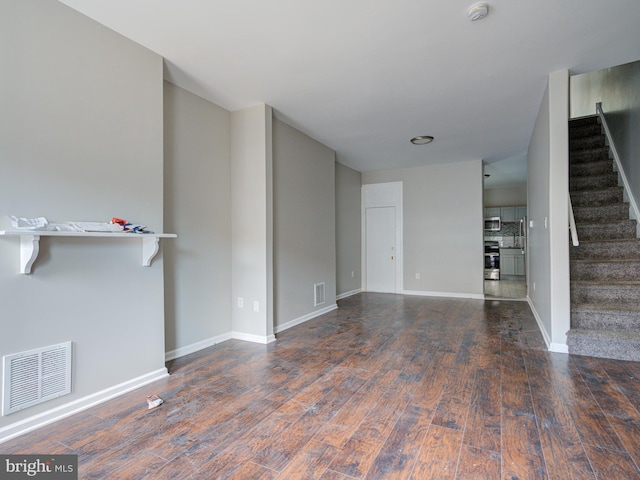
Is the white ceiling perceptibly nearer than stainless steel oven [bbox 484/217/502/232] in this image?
Yes

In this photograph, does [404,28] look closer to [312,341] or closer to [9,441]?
[312,341]

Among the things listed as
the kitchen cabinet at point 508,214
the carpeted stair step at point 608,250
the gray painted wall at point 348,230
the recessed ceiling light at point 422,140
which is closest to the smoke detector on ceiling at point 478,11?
the recessed ceiling light at point 422,140

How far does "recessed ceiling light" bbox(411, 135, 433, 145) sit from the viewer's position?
471 centimetres

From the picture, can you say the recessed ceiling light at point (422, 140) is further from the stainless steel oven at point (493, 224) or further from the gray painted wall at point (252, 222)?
the stainless steel oven at point (493, 224)

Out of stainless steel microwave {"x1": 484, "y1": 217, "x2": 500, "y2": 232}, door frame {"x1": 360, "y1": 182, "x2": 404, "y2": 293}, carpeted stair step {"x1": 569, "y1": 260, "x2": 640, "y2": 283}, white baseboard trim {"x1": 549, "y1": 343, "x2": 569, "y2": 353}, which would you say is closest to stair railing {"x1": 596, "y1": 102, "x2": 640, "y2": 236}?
carpeted stair step {"x1": 569, "y1": 260, "x2": 640, "y2": 283}

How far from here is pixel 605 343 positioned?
2889 mm

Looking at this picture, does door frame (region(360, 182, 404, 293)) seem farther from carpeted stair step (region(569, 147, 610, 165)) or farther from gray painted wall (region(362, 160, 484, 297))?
carpeted stair step (region(569, 147, 610, 165))

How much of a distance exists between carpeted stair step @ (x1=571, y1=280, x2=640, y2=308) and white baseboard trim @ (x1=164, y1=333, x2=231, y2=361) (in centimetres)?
368

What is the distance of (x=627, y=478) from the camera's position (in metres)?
1.44

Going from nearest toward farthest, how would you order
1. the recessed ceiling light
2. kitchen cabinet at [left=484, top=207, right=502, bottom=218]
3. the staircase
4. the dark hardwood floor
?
the dark hardwood floor, the staircase, the recessed ceiling light, kitchen cabinet at [left=484, top=207, right=502, bottom=218]

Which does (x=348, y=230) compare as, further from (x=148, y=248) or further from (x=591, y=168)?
(x=148, y=248)

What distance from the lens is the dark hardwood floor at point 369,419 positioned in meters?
1.56

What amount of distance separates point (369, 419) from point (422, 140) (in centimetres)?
405

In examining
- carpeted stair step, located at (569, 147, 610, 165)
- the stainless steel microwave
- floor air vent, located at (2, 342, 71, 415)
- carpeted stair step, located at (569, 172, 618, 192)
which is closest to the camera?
floor air vent, located at (2, 342, 71, 415)
